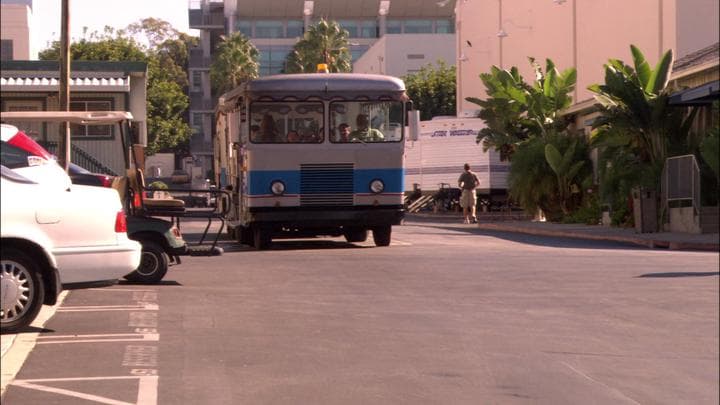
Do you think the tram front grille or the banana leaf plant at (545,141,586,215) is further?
the banana leaf plant at (545,141,586,215)

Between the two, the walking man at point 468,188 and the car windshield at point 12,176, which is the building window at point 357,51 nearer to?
the walking man at point 468,188

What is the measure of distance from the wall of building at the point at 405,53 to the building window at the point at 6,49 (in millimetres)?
71859

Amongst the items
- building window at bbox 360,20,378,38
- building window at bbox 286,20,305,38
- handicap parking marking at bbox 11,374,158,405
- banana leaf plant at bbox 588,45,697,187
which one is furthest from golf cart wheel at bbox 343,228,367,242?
building window at bbox 360,20,378,38

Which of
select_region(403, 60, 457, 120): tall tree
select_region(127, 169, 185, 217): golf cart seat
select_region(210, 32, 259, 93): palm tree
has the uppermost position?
select_region(210, 32, 259, 93): palm tree

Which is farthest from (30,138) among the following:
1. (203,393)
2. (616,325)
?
(616,325)

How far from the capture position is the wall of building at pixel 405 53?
2970 inches

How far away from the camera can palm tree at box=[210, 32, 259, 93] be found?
230ft

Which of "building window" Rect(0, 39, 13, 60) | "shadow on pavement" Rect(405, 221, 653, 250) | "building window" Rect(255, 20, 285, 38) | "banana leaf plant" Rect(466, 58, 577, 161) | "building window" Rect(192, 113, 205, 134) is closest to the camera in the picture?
"building window" Rect(0, 39, 13, 60)

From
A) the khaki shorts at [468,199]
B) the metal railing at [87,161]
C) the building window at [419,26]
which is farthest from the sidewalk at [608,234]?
the building window at [419,26]

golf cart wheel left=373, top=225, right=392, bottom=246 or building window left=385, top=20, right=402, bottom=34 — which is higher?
building window left=385, top=20, right=402, bottom=34

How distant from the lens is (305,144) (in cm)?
1892

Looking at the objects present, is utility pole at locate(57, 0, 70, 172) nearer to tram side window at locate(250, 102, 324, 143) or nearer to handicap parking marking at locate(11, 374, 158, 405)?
handicap parking marking at locate(11, 374, 158, 405)

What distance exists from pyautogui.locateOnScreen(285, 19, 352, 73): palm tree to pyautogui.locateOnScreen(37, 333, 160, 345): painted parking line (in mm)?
59571

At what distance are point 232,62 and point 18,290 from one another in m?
64.6
